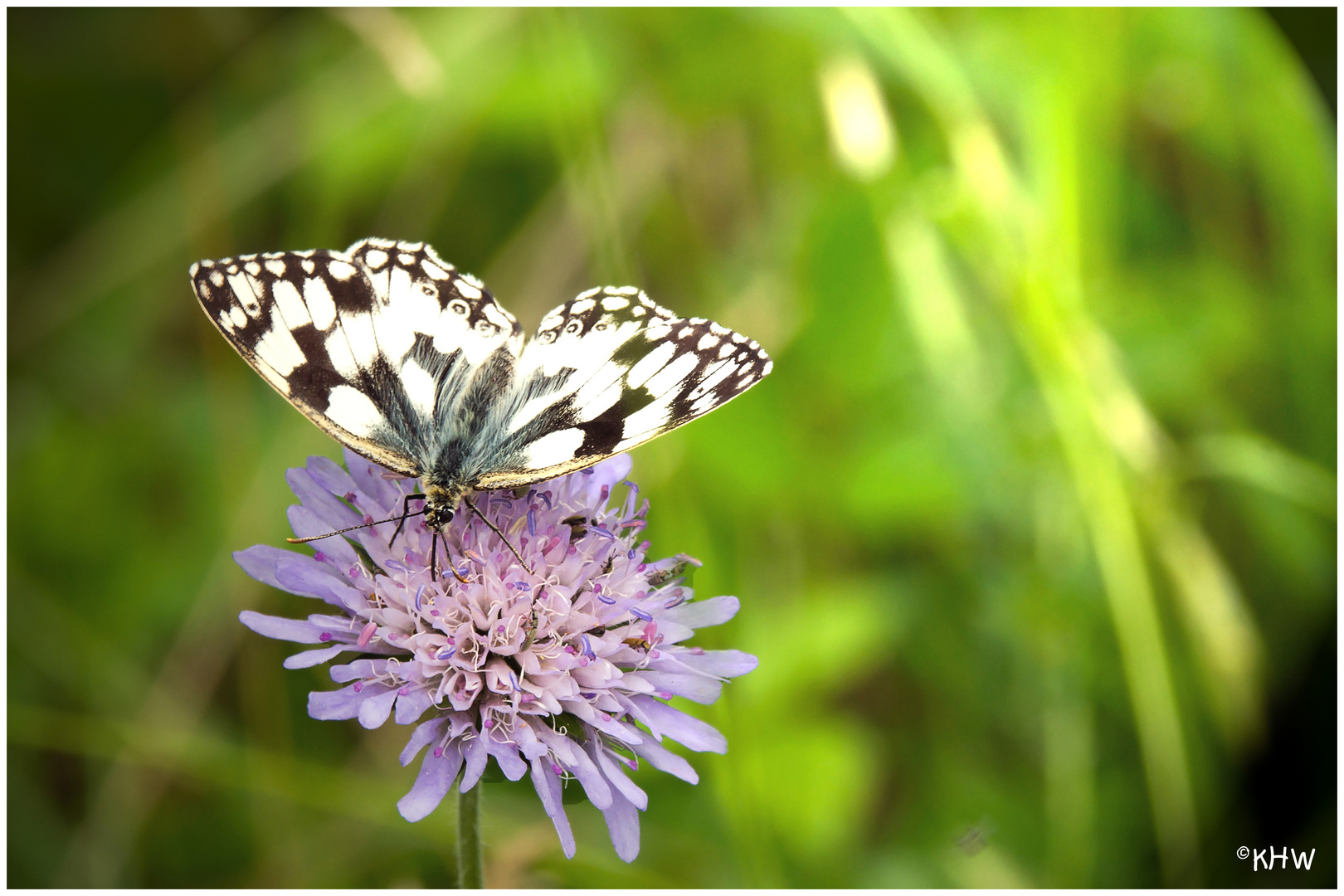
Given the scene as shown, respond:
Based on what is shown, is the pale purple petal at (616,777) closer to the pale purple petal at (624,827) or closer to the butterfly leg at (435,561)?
the pale purple petal at (624,827)

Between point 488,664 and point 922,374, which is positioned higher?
point 922,374

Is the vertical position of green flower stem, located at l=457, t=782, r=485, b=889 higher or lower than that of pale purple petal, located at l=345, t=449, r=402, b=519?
lower

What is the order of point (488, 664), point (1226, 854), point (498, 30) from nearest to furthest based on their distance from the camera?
point (488, 664), point (1226, 854), point (498, 30)

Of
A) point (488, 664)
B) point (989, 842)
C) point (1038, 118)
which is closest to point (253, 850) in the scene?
point (488, 664)

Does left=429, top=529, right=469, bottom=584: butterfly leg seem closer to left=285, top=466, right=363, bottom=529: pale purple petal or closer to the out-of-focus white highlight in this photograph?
left=285, top=466, right=363, bottom=529: pale purple petal

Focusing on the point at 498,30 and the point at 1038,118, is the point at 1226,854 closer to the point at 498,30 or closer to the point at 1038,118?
the point at 1038,118

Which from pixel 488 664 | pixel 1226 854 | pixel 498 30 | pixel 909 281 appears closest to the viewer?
pixel 488 664

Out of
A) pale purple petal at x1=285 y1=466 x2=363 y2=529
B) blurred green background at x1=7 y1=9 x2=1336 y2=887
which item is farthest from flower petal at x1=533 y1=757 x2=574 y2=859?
blurred green background at x1=7 y1=9 x2=1336 y2=887
